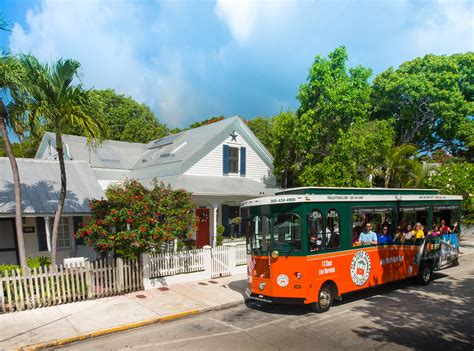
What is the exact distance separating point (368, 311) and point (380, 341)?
2059 mm

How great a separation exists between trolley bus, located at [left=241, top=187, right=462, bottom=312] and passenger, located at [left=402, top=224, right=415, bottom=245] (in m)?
0.06

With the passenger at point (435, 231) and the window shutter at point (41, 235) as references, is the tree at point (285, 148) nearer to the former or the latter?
the passenger at point (435, 231)

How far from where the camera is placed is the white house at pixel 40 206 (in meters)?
13.7

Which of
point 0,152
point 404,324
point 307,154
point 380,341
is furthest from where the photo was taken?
point 0,152

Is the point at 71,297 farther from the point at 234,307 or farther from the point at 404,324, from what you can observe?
the point at 404,324

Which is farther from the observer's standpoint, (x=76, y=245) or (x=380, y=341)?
(x=76, y=245)

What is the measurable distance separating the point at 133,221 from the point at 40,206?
5513 millimetres

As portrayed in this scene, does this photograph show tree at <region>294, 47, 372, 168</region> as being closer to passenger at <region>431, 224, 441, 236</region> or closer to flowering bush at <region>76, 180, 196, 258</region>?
passenger at <region>431, 224, 441, 236</region>

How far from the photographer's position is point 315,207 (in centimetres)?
888

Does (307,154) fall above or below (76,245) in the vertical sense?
above

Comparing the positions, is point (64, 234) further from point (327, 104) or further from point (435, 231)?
point (435, 231)

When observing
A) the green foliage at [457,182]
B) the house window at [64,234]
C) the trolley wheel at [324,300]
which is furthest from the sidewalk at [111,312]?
the green foliage at [457,182]

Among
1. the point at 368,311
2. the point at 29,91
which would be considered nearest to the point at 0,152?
the point at 29,91

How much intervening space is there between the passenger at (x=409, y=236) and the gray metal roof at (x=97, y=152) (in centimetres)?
1738
